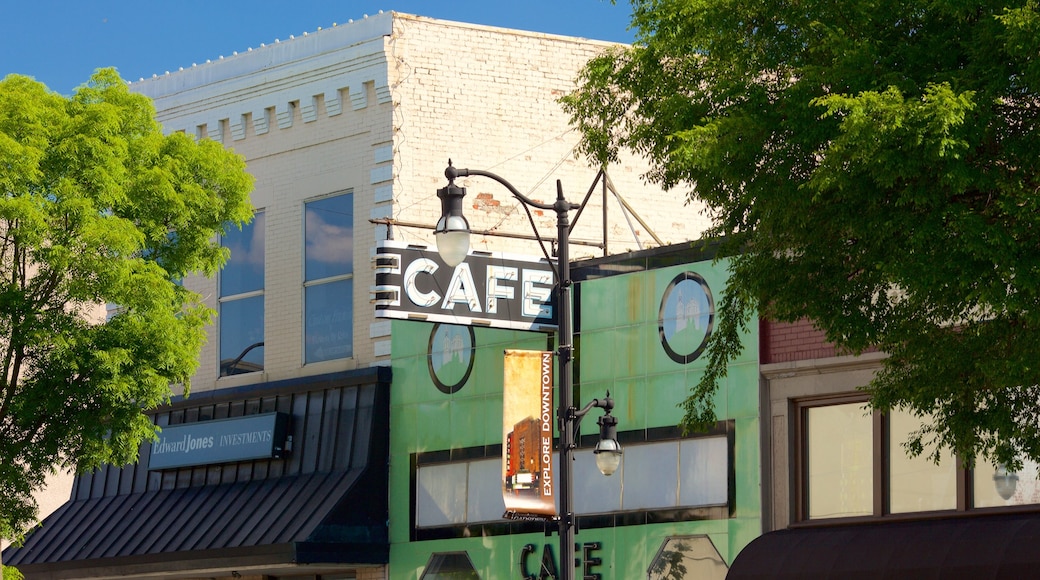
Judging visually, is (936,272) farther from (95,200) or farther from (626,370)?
(95,200)

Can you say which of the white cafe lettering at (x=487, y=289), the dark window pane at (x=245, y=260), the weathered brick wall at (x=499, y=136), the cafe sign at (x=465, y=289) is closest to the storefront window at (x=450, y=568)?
the cafe sign at (x=465, y=289)

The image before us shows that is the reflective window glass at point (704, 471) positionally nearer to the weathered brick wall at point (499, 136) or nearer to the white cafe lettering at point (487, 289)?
the white cafe lettering at point (487, 289)

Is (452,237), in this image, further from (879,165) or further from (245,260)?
(245,260)

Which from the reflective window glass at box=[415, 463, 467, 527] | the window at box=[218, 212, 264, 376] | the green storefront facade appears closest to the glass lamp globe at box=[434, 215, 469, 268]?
the green storefront facade

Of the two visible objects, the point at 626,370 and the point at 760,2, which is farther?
the point at 626,370

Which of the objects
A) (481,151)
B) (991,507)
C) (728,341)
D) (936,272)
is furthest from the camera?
(481,151)

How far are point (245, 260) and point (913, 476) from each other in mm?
13675

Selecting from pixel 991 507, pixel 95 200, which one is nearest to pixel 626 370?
pixel 991 507

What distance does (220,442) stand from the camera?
96.5 feet

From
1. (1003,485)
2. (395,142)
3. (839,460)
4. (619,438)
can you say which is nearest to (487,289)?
(619,438)

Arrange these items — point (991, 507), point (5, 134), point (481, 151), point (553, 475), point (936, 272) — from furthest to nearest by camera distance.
Answer: point (481, 151) → point (553, 475) → point (5, 134) → point (991, 507) → point (936, 272)

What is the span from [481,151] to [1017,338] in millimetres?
15155

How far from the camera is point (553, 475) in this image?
79.1 feet

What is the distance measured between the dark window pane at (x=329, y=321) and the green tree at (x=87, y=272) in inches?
173
